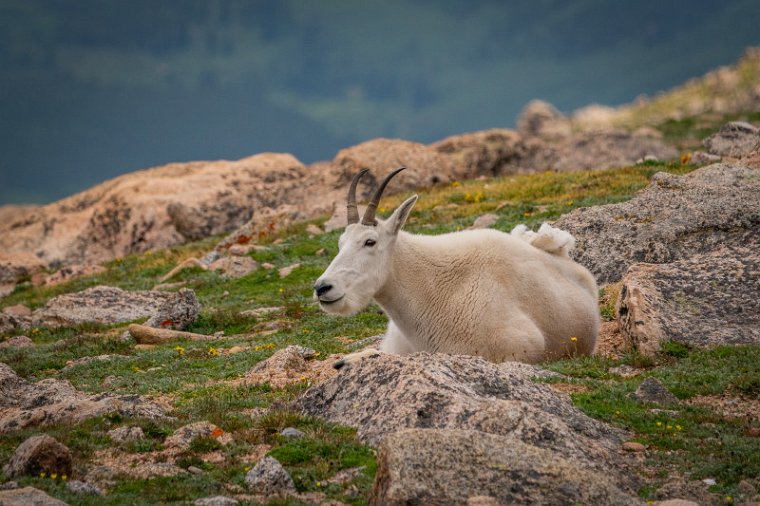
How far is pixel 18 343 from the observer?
20.1 meters

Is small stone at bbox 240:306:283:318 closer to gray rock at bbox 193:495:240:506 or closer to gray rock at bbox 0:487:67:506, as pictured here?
gray rock at bbox 193:495:240:506

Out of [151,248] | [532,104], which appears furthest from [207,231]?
[532,104]

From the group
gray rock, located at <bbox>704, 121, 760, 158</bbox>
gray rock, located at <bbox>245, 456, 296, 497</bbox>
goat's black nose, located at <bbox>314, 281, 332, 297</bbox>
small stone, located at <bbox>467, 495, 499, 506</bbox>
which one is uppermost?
gray rock, located at <bbox>704, 121, 760, 158</bbox>

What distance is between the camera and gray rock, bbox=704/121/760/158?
32.1 meters

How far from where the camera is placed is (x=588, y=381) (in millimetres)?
10820

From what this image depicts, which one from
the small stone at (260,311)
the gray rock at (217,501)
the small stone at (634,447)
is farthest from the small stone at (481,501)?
the small stone at (260,311)

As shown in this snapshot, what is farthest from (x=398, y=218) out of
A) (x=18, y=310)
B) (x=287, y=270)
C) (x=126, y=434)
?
(x=18, y=310)

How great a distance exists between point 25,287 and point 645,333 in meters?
28.0

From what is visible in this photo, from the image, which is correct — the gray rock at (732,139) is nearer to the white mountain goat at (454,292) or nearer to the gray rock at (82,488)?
the white mountain goat at (454,292)

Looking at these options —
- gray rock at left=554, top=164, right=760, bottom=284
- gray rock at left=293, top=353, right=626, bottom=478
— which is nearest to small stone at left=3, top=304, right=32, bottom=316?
gray rock at left=554, top=164, right=760, bottom=284

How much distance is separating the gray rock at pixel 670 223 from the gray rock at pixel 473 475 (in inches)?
343

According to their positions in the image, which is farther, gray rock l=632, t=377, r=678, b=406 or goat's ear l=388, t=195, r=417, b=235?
goat's ear l=388, t=195, r=417, b=235

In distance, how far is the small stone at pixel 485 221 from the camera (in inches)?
1016

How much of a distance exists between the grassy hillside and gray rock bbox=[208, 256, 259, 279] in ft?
1.80
